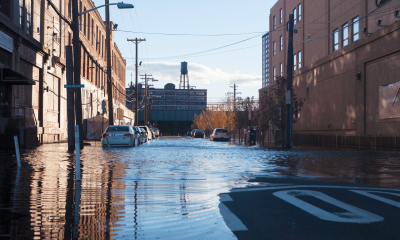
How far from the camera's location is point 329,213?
565cm

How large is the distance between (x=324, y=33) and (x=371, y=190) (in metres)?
30.1

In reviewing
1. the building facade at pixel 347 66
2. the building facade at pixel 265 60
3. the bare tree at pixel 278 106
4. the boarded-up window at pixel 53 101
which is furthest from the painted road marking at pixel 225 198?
the building facade at pixel 265 60

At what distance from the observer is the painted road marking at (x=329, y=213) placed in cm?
527

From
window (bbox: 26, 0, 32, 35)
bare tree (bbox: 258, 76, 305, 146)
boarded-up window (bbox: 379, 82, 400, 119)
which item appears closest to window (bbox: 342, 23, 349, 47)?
bare tree (bbox: 258, 76, 305, 146)

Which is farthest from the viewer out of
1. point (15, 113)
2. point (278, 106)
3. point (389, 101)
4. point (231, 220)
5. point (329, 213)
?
point (278, 106)

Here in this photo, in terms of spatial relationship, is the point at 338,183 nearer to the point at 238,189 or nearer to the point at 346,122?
the point at 238,189

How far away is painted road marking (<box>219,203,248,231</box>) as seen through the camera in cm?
487

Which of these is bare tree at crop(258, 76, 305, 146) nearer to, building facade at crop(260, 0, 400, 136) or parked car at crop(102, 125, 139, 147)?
building facade at crop(260, 0, 400, 136)

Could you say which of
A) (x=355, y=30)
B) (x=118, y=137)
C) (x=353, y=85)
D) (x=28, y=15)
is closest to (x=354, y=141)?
(x=353, y=85)

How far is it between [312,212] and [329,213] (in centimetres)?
22

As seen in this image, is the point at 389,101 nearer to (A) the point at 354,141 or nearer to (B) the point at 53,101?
(A) the point at 354,141

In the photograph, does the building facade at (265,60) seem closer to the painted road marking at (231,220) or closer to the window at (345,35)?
the window at (345,35)

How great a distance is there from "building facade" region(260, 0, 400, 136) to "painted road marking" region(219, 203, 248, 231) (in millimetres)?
20965

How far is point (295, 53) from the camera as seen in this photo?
43531mm
